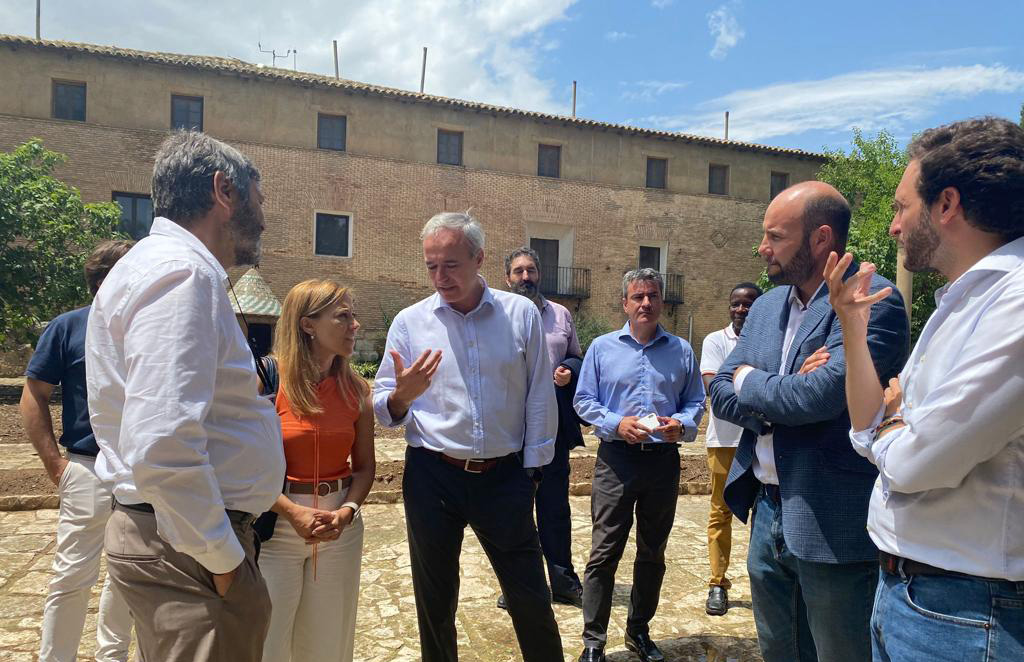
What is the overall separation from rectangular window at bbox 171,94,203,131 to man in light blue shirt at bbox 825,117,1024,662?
2406cm

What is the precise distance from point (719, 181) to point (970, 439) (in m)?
29.2

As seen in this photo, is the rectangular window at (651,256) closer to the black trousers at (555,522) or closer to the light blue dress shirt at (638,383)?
the black trousers at (555,522)

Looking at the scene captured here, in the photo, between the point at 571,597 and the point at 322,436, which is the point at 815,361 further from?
the point at 571,597

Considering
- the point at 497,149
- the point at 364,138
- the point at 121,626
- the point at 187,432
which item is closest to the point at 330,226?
the point at 364,138

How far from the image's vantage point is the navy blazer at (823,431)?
2371mm

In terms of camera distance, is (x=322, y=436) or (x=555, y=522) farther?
(x=555, y=522)

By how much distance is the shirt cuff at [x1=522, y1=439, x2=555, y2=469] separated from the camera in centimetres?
338

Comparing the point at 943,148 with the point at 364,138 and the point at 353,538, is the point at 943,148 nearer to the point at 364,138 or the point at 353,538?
the point at 353,538

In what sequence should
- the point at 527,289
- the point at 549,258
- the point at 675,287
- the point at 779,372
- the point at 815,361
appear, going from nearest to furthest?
the point at 815,361 < the point at 779,372 < the point at 527,289 < the point at 549,258 < the point at 675,287

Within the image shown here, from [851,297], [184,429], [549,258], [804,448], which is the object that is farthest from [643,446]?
[549,258]

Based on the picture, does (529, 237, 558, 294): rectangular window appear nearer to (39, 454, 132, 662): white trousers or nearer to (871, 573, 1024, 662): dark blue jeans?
(39, 454, 132, 662): white trousers

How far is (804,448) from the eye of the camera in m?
2.52

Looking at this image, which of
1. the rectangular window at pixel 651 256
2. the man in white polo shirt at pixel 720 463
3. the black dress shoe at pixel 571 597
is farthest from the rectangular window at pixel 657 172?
the black dress shoe at pixel 571 597

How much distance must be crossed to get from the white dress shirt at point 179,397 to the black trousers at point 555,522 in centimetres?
293
